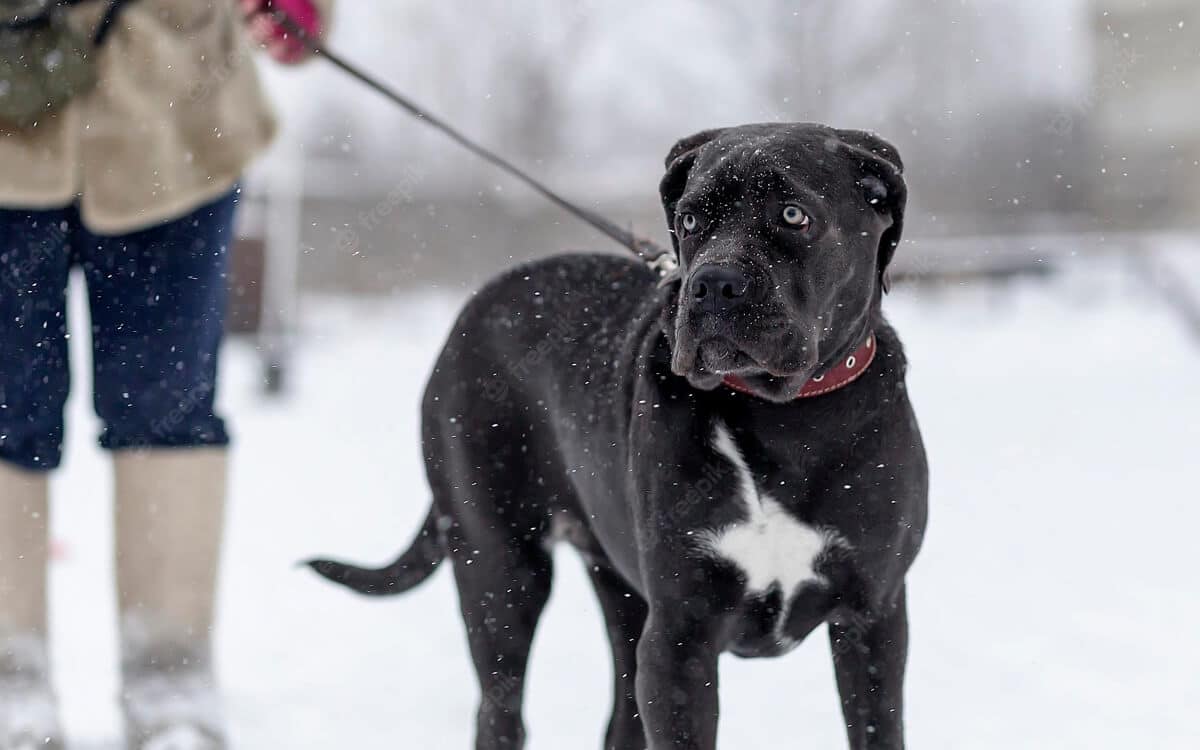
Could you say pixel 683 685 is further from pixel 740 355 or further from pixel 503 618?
pixel 503 618

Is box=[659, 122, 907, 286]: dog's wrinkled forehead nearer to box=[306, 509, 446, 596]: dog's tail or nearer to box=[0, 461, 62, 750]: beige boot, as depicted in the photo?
box=[306, 509, 446, 596]: dog's tail

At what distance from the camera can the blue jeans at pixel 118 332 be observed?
7.33ft

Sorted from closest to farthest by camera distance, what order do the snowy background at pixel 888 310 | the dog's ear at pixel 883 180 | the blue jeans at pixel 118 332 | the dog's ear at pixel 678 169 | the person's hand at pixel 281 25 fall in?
the dog's ear at pixel 883 180 → the dog's ear at pixel 678 169 → the blue jeans at pixel 118 332 → the person's hand at pixel 281 25 → the snowy background at pixel 888 310

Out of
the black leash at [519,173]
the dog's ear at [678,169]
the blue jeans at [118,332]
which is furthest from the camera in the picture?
the blue jeans at [118,332]

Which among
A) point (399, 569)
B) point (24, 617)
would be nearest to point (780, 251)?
point (399, 569)

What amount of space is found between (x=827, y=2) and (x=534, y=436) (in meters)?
14.2

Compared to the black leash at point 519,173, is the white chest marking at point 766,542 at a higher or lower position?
lower

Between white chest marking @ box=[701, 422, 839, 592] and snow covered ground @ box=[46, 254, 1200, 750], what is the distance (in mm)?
973

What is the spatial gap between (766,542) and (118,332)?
4.34 feet

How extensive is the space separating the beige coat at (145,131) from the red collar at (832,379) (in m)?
1.17

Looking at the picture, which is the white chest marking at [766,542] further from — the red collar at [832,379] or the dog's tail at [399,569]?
the dog's tail at [399,569]

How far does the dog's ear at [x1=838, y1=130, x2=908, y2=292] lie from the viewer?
160cm

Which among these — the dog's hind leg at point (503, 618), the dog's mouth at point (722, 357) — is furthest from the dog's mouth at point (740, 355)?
the dog's hind leg at point (503, 618)

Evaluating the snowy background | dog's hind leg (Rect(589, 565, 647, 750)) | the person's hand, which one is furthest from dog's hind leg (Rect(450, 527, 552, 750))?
the person's hand
